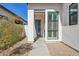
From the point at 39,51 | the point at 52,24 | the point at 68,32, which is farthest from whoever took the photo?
the point at 52,24

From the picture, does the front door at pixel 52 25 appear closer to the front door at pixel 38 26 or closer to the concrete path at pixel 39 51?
the concrete path at pixel 39 51

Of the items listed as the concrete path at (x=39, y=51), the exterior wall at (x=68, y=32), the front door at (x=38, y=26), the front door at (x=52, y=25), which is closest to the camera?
the concrete path at (x=39, y=51)

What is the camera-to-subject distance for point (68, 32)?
41.9 feet

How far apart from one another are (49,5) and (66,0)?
7.77m

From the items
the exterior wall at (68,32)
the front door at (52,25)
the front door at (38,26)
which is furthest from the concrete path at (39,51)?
the front door at (38,26)

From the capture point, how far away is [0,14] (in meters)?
11.7

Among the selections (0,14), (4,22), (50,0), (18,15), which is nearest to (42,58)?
(50,0)

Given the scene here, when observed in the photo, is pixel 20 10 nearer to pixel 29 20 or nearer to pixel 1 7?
pixel 29 20

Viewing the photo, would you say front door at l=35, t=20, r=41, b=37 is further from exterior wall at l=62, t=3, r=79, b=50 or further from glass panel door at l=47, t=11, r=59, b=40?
exterior wall at l=62, t=3, r=79, b=50

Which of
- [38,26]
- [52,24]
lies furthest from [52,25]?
[38,26]

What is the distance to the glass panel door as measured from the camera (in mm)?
15633

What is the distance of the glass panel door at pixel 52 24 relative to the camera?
15633 mm

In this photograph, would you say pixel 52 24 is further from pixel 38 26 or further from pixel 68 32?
pixel 38 26

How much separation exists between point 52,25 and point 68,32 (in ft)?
10.2
